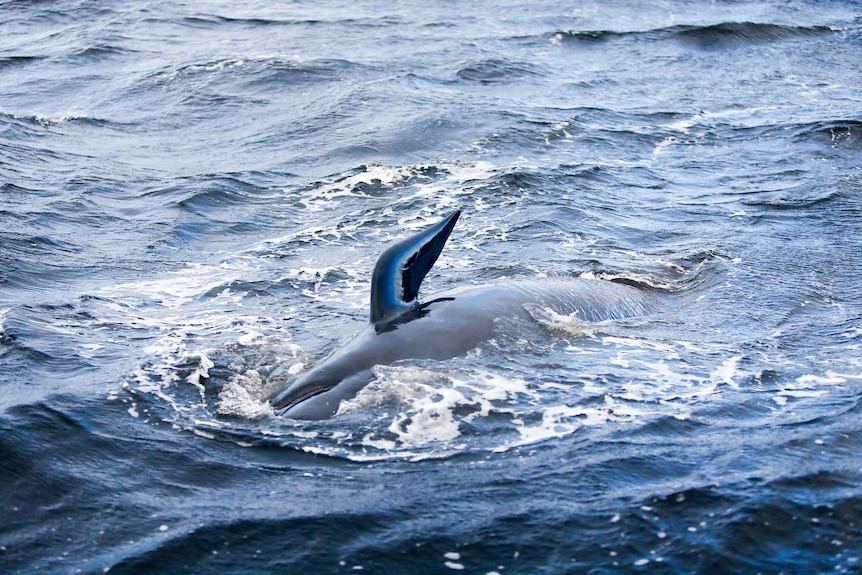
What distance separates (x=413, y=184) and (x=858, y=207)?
5724 millimetres

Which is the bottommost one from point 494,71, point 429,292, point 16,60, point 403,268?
point 429,292

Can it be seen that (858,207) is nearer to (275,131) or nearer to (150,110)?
(275,131)

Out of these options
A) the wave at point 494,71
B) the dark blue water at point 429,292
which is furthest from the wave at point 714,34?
the wave at point 494,71

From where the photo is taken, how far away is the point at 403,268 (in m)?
7.64

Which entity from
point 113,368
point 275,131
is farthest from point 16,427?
point 275,131

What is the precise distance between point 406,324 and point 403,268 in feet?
1.48

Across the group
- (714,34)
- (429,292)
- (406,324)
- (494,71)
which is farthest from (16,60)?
(406,324)

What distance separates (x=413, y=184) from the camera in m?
15.0

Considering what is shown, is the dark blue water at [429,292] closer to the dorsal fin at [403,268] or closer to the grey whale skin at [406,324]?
the grey whale skin at [406,324]

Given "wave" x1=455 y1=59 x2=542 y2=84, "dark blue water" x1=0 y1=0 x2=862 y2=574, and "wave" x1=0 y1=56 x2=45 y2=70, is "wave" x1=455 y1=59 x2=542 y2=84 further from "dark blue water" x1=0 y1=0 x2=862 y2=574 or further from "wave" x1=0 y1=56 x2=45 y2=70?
"wave" x1=0 y1=56 x2=45 y2=70

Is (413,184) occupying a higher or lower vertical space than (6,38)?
lower

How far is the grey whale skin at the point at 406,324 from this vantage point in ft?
24.1

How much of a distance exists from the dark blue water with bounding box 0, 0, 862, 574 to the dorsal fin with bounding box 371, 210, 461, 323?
1.78ft

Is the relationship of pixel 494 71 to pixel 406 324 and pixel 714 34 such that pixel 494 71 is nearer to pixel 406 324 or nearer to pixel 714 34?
pixel 714 34
